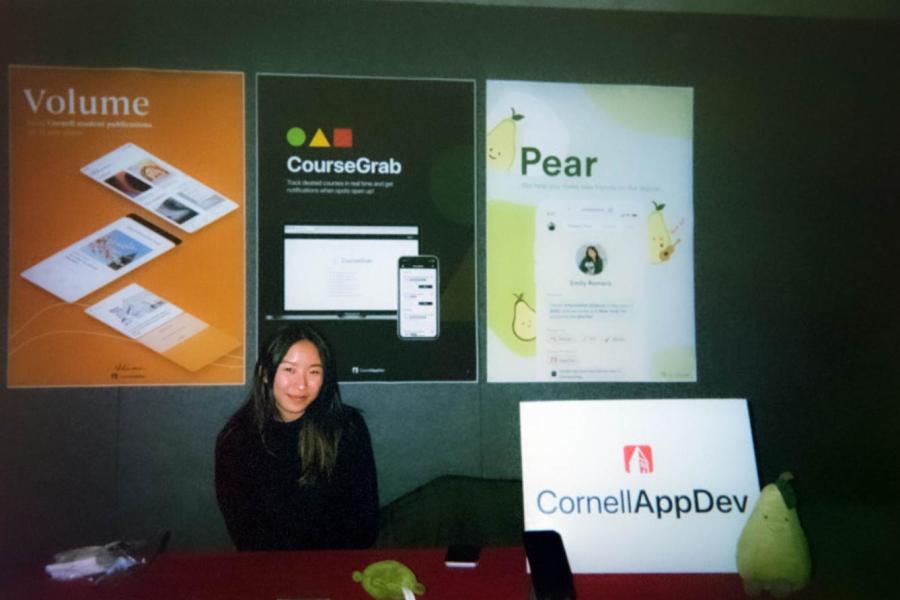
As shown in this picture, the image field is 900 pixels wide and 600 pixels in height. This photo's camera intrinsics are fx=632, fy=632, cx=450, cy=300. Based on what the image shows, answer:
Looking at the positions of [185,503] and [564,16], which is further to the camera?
[564,16]

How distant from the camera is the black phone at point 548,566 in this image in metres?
1.36

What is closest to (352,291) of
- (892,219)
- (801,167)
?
(801,167)

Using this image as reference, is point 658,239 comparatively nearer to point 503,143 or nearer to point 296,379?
point 503,143

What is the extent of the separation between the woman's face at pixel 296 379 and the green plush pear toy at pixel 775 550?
4.18 ft

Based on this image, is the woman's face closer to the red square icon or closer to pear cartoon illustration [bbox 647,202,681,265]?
the red square icon

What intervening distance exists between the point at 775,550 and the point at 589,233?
1045mm

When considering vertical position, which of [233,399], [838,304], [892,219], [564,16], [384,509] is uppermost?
[564,16]

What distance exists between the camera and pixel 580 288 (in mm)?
2070

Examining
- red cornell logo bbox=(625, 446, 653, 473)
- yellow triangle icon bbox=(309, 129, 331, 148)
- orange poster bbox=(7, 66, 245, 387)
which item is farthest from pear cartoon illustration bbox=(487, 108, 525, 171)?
red cornell logo bbox=(625, 446, 653, 473)

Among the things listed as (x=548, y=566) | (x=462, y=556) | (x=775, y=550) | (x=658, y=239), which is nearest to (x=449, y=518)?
(x=462, y=556)

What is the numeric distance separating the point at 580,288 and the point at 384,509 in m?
0.95

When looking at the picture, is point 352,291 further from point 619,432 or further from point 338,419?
point 619,432

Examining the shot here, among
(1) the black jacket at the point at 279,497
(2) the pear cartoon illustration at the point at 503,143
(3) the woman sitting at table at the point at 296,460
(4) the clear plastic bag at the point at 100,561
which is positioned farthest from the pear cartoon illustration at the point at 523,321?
(4) the clear plastic bag at the point at 100,561

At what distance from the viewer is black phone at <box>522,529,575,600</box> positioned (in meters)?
1.36
